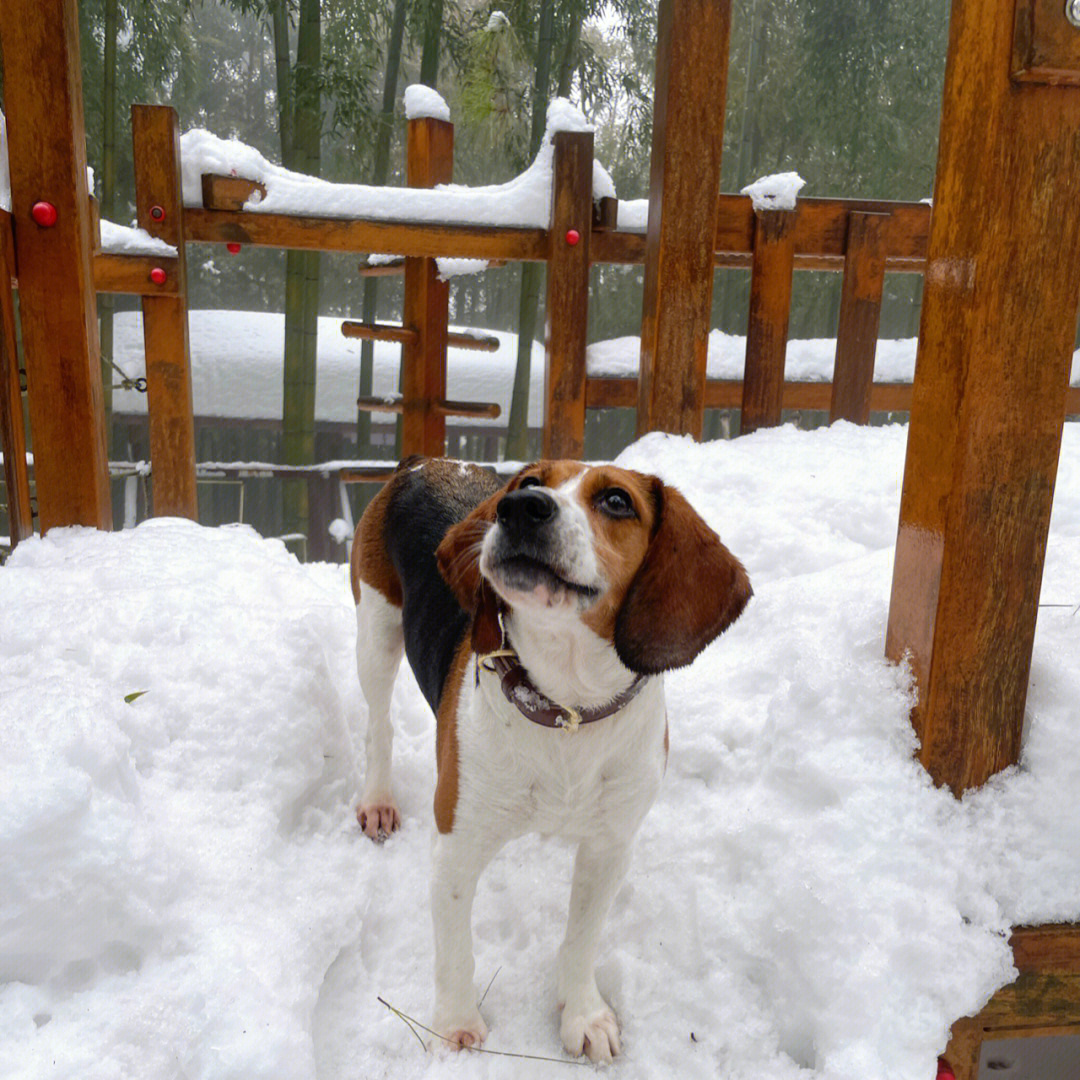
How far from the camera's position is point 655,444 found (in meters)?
3.73

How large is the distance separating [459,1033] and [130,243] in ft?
10.9

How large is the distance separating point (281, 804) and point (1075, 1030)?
1.74m

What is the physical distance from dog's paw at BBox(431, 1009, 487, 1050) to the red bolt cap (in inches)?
103

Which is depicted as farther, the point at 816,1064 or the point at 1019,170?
the point at 1019,170

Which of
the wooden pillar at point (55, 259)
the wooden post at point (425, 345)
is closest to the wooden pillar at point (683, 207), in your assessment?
the wooden post at point (425, 345)

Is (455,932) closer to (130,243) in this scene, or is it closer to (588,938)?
(588,938)

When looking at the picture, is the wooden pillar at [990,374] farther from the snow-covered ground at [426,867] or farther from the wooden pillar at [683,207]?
the wooden pillar at [683,207]

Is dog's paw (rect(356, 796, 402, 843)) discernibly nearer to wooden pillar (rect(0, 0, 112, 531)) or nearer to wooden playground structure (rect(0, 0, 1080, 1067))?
wooden playground structure (rect(0, 0, 1080, 1067))

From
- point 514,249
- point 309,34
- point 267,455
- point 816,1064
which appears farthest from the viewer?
point 267,455

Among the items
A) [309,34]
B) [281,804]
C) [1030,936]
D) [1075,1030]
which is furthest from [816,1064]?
[309,34]

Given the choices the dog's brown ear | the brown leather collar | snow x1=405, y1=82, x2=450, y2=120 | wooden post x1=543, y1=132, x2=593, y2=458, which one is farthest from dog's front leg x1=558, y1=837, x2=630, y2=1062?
snow x1=405, y1=82, x2=450, y2=120

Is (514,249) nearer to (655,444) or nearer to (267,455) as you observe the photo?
(655,444)

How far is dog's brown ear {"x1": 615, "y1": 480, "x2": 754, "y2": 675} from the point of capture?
1.50 meters

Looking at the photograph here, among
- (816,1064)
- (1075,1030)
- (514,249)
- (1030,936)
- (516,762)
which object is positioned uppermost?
(514,249)
